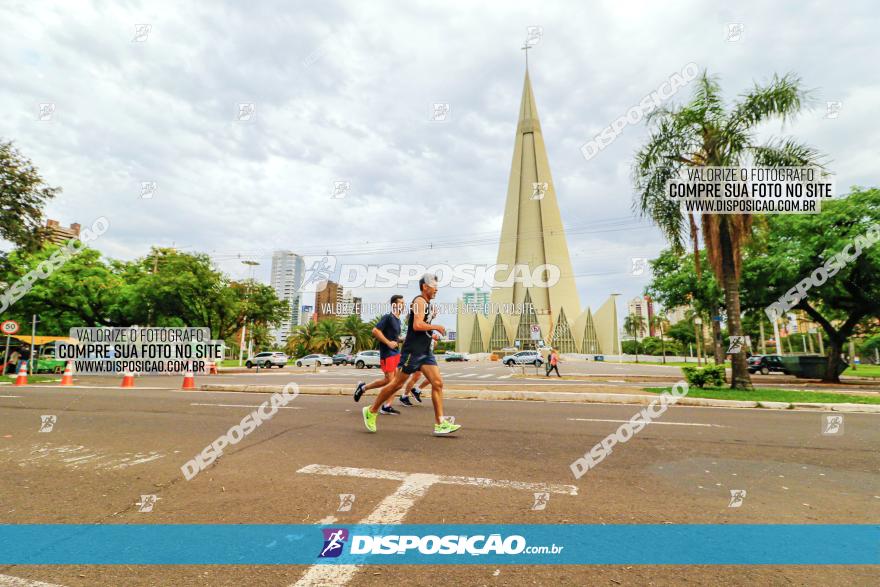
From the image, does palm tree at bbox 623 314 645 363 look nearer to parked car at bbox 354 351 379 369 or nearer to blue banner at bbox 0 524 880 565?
parked car at bbox 354 351 379 369

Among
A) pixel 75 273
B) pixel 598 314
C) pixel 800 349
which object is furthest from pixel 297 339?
pixel 800 349

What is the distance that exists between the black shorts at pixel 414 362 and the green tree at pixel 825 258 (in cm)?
1540

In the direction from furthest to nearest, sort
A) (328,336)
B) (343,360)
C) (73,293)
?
(328,336), (343,360), (73,293)

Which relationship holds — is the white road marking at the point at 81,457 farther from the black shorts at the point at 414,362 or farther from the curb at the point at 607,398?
the curb at the point at 607,398

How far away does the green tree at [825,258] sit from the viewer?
16109 mm

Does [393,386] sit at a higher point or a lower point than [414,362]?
lower

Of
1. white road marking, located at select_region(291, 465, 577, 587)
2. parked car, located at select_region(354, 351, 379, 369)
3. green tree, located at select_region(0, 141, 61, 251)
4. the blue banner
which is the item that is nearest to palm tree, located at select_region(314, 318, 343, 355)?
parked car, located at select_region(354, 351, 379, 369)

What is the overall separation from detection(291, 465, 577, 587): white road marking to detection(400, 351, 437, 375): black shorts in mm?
1785

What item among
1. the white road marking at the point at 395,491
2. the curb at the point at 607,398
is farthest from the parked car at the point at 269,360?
the white road marking at the point at 395,491

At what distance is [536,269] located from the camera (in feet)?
294

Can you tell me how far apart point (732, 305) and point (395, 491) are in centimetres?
1288

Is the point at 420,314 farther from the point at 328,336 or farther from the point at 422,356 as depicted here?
the point at 328,336

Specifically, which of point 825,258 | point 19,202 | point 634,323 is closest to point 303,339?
point 19,202

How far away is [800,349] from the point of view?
77.1m
